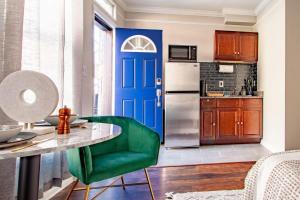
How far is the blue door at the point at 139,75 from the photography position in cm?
362

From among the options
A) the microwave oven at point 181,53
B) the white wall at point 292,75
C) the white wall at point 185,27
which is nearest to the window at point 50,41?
the microwave oven at point 181,53

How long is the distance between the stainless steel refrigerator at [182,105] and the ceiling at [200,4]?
126 centimetres

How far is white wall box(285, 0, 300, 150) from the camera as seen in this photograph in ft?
10.3

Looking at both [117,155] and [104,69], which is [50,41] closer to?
[117,155]

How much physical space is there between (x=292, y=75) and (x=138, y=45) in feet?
8.43

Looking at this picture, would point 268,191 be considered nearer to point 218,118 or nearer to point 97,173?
point 97,173

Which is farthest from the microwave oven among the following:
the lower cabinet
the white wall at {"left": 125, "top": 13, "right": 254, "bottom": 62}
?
the lower cabinet

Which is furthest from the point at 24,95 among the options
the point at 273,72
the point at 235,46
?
the point at 235,46

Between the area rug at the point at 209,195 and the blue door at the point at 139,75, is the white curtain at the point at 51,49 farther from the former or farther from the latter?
the blue door at the point at 139,75

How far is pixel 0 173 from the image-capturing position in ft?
3.95

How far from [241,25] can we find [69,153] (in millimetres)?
4350

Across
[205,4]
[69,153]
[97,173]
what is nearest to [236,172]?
[97,173]

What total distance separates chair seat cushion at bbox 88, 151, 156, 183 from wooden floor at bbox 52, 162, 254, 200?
0.46 meters

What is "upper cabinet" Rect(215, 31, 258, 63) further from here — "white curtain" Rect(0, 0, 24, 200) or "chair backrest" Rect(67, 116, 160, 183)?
"white curtain" Rect(0, 0, 24, 200)
